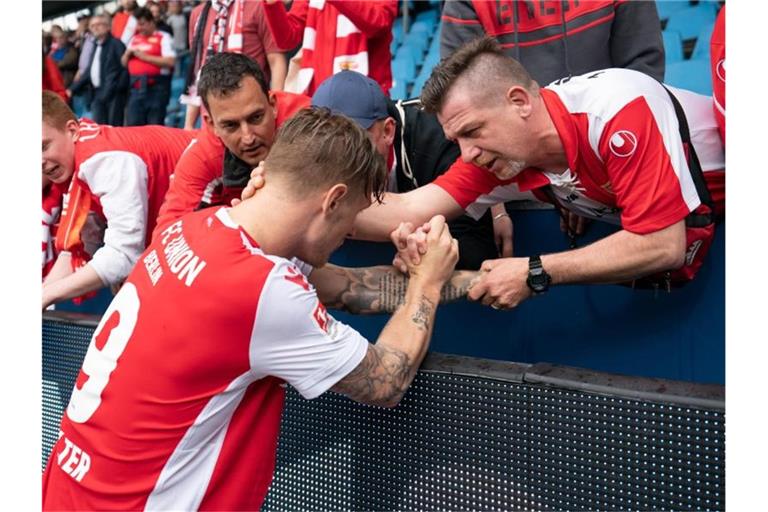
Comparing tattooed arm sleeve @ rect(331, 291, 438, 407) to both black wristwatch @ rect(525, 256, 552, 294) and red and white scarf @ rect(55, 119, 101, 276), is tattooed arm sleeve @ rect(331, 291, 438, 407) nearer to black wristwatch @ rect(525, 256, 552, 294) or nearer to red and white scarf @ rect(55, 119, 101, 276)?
black wristwatch @ rect(525, 256, 552, 294)

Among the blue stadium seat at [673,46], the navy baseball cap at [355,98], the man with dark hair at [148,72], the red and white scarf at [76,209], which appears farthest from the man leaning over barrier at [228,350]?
the man with dark hair at [148,72]

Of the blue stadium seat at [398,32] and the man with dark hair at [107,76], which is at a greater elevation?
the blue stadium seat at [398,32]

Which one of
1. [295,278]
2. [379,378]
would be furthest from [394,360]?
[295,278]

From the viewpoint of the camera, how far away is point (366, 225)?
2311 mm

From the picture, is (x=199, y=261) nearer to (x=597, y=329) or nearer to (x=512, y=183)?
(x=512, y=183)

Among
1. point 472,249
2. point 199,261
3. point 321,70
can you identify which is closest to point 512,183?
point 472,249

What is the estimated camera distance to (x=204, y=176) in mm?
2820

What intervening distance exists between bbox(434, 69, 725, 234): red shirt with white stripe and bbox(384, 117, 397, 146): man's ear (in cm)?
63

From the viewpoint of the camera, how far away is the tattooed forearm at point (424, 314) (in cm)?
170

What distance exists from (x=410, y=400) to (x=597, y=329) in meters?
0.89

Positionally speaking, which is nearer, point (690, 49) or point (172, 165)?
point (172, 165)

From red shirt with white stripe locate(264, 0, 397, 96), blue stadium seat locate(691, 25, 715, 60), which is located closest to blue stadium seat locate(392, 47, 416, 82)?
blue stadium seat locate(691, 25, 715, 60)

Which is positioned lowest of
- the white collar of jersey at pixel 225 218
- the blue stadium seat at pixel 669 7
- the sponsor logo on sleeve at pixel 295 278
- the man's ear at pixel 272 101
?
the sponsor logo on sleeve at pixel 295 278

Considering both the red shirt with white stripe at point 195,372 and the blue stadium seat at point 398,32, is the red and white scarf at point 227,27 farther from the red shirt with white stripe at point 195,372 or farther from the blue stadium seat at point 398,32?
the blue stadium seat at point 398,32
